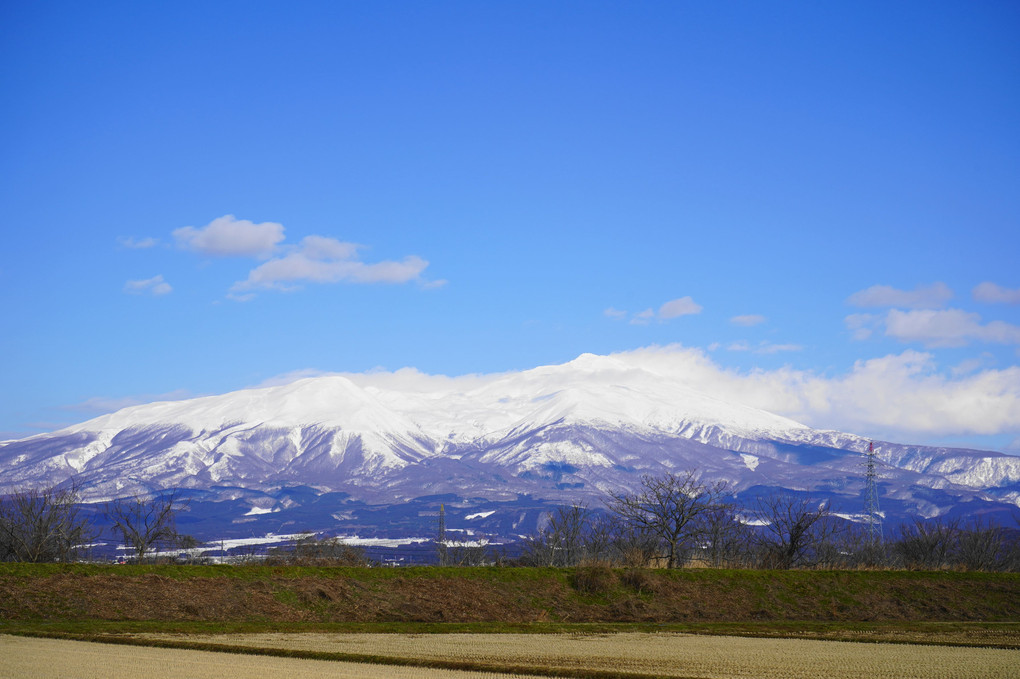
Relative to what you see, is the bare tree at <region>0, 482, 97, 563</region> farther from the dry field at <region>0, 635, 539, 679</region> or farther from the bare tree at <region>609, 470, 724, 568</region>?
the bare tree at <region>609, 470, 724, 568</region>

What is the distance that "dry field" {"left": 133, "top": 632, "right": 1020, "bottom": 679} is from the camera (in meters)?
24.8

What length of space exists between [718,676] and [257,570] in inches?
935

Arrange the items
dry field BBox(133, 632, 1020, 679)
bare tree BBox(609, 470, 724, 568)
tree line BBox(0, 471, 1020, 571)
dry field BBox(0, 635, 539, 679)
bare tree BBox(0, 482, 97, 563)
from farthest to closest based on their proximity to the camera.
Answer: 1. bare tree BBox(0, 482, 97, 563)
2. tree line BBox(0, 471, 1020, 571)
3. bare tree BBox(609, 470, 724, 568)
4. dry field BBox(133, 632, 1020, 679)
5. dry field BBox(0, 635, 539, 679)

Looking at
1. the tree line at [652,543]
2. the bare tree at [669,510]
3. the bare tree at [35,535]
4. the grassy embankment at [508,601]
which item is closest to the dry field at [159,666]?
the grassy embankment at [508,601]

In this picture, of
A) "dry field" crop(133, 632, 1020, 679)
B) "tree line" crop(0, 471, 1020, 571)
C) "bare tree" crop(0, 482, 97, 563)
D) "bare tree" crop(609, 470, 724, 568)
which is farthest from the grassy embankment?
"bare tree" crop(0, 482, 97, 563)

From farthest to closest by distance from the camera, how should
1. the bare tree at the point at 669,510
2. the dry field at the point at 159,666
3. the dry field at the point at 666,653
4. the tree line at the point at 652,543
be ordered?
the tree line at the point at 652,543 → the bare tree at the point at 669,510 → the dry field at the point at 666,653 → the dry field at the point at 159,666

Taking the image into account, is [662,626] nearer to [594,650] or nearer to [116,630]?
[594,650]

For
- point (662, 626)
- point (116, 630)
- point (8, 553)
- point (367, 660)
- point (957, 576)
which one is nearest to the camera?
point (367, 660)

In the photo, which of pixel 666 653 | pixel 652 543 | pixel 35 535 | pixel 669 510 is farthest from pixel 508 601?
pixel 35 535

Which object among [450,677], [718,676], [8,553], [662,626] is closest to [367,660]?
[450,677]

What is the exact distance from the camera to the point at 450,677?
2375cm

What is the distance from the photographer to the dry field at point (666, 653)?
24.8 m

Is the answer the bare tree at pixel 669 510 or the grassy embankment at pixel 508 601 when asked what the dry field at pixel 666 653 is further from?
the bare tree at pixel 669 510

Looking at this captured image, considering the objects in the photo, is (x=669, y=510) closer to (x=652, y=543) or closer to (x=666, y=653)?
(x=652, y=543)
